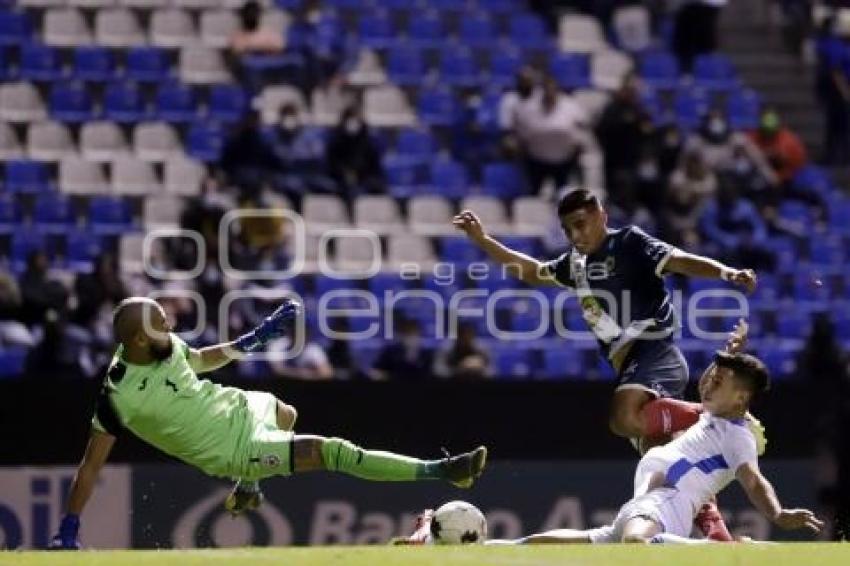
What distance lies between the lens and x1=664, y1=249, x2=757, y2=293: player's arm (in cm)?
1283

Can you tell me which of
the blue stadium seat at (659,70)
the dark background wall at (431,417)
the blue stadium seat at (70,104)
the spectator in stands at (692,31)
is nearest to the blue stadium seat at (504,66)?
the blue stadium seat at (659,70)

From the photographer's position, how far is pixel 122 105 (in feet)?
71.4

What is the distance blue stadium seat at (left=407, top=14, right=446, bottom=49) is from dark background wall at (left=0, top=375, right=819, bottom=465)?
19.3 feet

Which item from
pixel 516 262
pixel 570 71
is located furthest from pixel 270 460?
pixel 570 71

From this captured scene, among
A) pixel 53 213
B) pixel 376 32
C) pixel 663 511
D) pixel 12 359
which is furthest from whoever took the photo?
pixel 376 32

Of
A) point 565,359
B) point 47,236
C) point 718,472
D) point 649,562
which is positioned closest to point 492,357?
point 565,359

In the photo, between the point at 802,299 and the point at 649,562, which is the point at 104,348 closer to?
the point at 802,299

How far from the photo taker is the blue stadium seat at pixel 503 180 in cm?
2233

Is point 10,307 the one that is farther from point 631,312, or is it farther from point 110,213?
point 631,312

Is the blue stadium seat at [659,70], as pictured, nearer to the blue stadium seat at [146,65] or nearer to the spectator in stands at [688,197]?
the spectator in stands at [688,197]

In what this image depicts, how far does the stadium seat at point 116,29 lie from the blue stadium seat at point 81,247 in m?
2.70

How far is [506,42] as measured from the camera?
77.7 feet

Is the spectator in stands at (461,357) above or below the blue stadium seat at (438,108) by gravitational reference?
below

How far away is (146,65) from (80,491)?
9292mm
